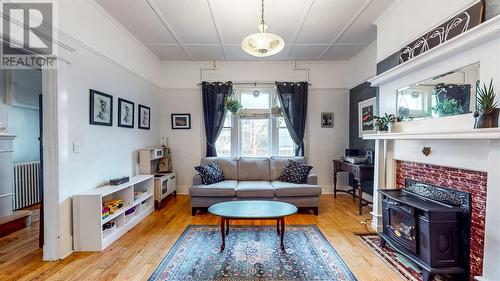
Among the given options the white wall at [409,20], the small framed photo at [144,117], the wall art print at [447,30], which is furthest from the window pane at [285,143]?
the wall art print at [447,30]

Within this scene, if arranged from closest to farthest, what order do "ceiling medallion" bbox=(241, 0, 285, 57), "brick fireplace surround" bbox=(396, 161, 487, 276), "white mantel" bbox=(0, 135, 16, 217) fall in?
"brick fireplace surround" bbox=(396, 161, 487, 276), "ceiling medallion" bbox=(241, 0, 285, 57), "white mantel" bbox=(0, 135, 16, 217)

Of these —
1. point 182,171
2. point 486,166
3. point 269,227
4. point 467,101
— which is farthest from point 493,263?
point 182,171

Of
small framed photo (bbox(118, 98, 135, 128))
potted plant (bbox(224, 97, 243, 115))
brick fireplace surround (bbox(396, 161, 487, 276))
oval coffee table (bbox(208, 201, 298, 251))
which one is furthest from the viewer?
potted plant (bbox(224, 97, 243, 115))

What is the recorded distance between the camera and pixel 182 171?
5.39m

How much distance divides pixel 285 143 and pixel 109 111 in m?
3.46

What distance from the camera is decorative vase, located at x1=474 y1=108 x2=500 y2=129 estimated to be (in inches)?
67.7

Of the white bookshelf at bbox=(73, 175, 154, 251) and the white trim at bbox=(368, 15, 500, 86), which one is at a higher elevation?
the white trim at bbox=(368, 15, 500, 86)

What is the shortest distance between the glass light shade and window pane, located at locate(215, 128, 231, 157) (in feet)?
9.98

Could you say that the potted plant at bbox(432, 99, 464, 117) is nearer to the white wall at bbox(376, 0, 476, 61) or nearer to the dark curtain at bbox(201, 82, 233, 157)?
the white wall at bbox(376, 0, 476, 61)

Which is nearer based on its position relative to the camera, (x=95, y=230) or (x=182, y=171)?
(x=95, y=230)

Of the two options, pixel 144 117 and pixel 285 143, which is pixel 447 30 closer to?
pixel 285 143

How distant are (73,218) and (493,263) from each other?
3825 mm

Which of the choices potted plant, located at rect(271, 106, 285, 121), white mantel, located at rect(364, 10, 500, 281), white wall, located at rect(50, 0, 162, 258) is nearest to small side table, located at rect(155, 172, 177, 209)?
white wall, located at rect(50, 0, 162, 258)

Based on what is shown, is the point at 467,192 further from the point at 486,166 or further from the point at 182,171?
the point at 182,171
